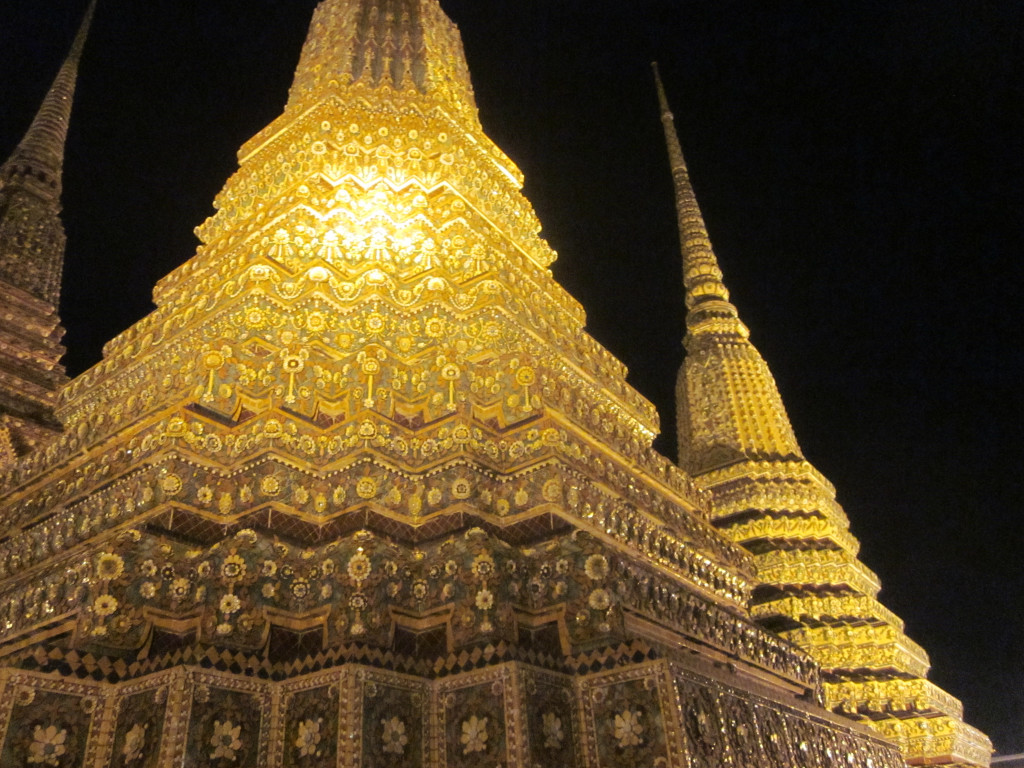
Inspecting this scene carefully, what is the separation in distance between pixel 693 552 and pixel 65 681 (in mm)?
3203

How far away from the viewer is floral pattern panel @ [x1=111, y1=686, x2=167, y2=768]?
105 inches

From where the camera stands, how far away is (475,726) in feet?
9.53

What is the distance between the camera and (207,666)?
2842 mm

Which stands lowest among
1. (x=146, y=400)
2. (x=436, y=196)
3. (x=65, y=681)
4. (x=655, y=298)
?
(x=65, y=681)

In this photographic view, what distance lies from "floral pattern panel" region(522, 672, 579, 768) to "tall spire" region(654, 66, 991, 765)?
406cm

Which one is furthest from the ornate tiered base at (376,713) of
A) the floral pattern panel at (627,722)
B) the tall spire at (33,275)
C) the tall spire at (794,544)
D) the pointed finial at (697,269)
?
the pointed finial at (697,269)

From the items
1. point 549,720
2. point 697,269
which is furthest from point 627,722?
point 697,269

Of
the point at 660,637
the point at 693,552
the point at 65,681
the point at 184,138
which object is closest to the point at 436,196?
the point at 693,552

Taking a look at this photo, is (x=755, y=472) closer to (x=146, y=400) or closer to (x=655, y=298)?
(x=655, y=298)

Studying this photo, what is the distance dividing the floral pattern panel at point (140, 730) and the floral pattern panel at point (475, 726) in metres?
1.00

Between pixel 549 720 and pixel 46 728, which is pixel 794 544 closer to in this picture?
pixel 549 720

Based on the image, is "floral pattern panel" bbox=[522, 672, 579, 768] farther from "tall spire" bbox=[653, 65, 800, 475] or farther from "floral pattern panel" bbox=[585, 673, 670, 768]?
"tall spire" bbox=[653, 65, 800, 475]

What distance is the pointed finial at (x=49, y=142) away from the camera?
1105 cm

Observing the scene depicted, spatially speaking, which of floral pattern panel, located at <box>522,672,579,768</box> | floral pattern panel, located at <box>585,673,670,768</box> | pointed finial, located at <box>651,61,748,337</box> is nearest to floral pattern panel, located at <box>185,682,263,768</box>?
floral pattern panel, located at <box>522,672,579,768</box>
